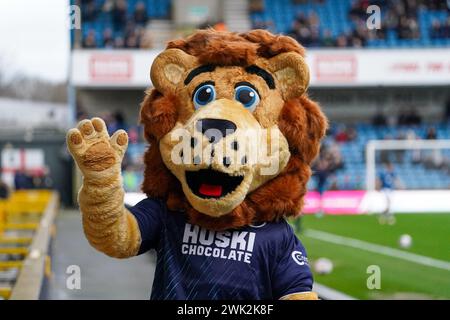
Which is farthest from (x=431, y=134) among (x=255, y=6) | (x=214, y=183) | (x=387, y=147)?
(x=214, y=183)

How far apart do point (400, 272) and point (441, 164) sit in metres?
13.4

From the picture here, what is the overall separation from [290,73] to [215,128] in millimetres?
482

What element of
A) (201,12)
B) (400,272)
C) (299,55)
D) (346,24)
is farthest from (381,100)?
(299,55)

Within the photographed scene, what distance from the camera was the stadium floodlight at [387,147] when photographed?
21.0m

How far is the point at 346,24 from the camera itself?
2430 centimetres

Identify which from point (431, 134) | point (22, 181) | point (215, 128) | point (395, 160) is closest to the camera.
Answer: point (215, 128)

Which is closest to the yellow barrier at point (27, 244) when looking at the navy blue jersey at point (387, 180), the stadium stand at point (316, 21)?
the stadium stand at point (316, 21)

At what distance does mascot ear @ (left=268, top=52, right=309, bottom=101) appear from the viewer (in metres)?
3.26

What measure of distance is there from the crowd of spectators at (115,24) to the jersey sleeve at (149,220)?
751 inches

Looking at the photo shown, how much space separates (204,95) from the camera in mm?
3234

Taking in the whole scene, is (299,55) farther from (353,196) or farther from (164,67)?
(353,196)

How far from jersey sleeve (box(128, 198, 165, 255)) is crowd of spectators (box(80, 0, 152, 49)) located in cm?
1908

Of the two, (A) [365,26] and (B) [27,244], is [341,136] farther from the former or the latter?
(B) [27,244]

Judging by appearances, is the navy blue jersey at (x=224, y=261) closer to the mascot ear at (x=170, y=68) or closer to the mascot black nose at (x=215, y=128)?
the mascot black nose at (x=215, y=128)
